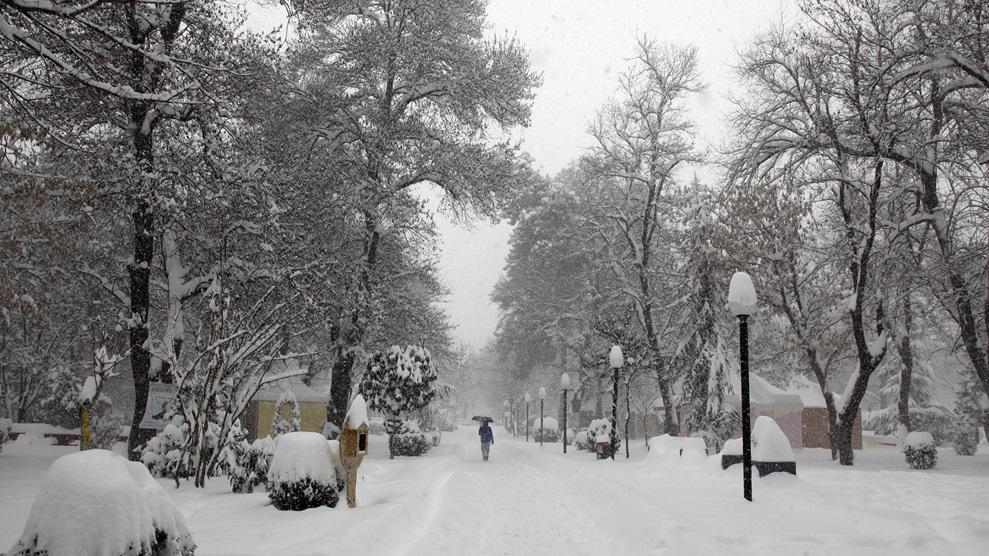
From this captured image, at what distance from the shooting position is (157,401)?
43.9 feet

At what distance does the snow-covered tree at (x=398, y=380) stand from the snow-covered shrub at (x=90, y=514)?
1886 centimetres

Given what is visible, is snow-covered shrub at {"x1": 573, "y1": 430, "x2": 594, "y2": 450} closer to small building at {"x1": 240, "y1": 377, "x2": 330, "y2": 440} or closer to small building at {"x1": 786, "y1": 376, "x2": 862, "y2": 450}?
small building at {"x1": 240, "y1": 377, "x2": 330, "y2": 440}

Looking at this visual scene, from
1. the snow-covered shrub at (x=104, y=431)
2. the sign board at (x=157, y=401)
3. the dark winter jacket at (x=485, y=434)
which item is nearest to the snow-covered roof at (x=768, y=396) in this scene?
the dark winter jacket at (x=485, y=434)

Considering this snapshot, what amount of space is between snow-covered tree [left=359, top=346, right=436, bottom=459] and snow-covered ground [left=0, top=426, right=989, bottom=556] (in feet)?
32.0

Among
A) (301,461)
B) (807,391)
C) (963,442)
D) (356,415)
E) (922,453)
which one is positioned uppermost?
(356,415)

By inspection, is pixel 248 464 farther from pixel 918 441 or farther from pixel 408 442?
pixel 918 441

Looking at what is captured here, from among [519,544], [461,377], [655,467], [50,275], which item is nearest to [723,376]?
[655,467]

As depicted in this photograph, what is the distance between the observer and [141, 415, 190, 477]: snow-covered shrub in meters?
12.5

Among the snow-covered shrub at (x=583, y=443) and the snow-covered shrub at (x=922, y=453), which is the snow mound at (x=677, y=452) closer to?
the snow-covered shrub at (x=922, y=453)

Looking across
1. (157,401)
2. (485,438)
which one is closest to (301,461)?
(157,401)

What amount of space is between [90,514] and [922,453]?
67.9 feet

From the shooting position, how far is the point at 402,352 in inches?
936

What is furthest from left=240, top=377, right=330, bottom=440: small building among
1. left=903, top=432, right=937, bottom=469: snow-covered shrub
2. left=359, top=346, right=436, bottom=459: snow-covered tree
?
left=903, top=432, right=937, bottom=469: snow-covered shrub

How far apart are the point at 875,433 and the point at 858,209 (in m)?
28.3
